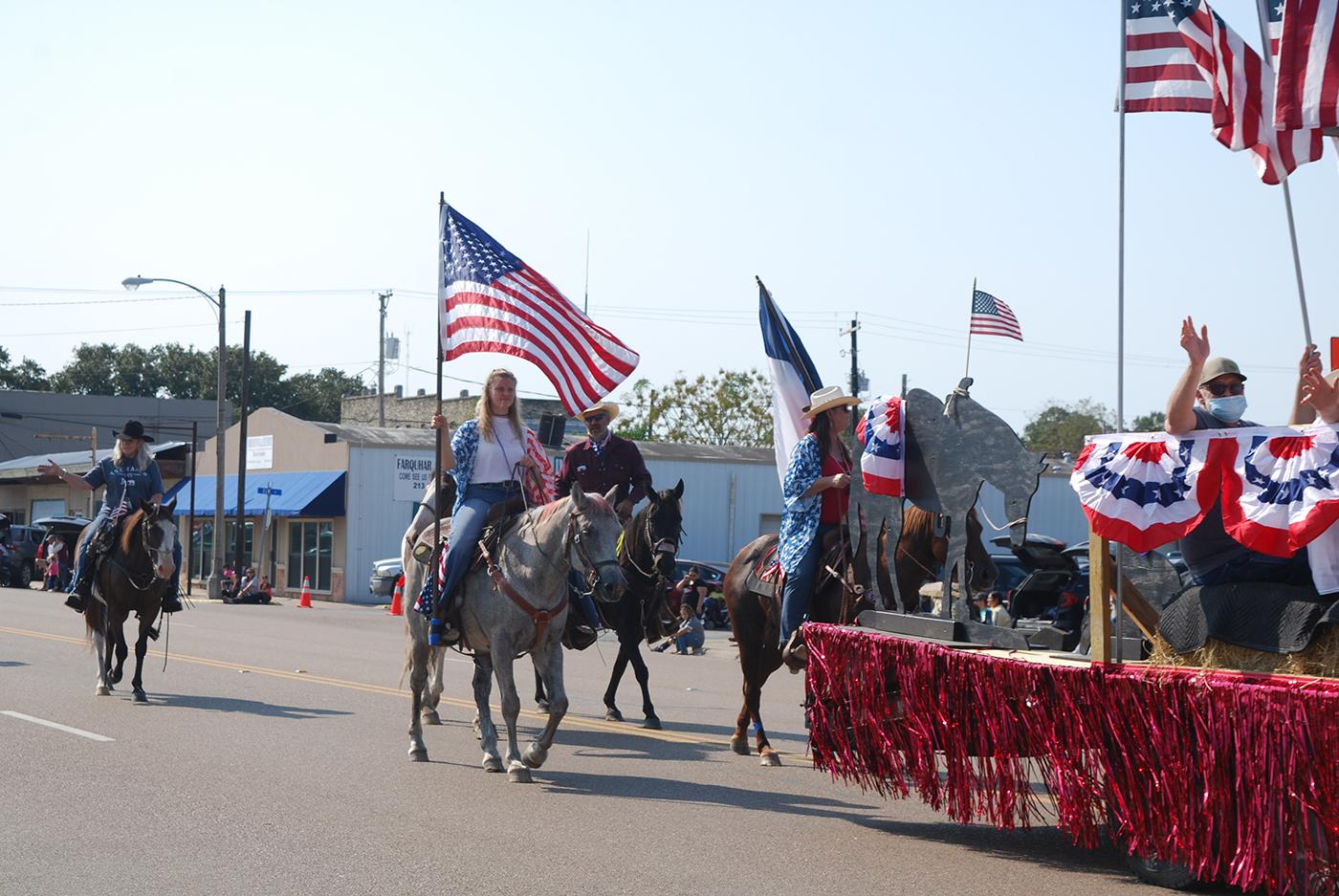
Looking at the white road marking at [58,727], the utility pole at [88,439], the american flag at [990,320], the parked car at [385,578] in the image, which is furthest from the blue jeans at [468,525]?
the utility pole at [88,439]

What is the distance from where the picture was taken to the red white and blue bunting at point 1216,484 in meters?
6.03

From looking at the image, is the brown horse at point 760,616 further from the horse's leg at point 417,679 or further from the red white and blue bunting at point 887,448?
the horse's leg at point 417,679

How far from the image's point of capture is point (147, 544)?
14648mm

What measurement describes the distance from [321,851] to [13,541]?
151ft

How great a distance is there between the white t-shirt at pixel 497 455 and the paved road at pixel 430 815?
207cm

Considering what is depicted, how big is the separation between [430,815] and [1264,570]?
4.74 metres

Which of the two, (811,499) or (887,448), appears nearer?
(887,448)

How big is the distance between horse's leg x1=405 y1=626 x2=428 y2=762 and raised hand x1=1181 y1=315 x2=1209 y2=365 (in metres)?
6.29

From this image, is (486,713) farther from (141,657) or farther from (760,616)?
(141,657)

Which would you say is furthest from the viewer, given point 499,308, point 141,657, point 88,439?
point 88,439

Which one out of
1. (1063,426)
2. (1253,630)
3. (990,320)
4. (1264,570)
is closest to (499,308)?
(1264,570)

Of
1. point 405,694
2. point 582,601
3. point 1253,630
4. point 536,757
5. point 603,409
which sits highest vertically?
point 603,409

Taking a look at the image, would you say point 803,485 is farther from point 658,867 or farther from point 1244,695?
point 1244,695

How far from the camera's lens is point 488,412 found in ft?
35.1
